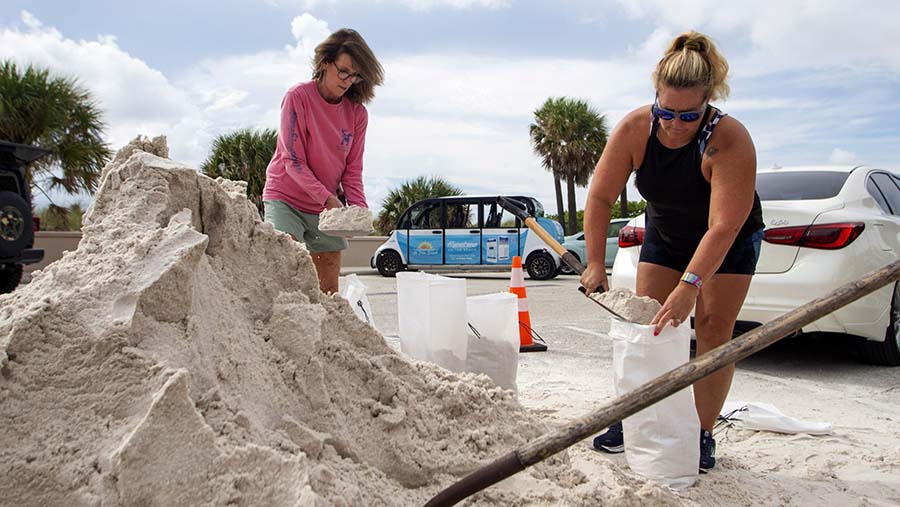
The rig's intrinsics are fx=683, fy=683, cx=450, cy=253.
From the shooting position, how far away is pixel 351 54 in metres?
3.46

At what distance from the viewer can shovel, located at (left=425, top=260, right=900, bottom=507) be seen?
1656 millimetres

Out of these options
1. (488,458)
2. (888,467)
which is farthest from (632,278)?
(488,458)

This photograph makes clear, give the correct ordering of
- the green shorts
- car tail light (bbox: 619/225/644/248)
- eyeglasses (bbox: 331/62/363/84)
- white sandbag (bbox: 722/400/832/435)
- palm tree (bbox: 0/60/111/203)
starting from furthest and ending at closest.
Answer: palm tree (bbox: 0/60/111/203)
car tail light (bbox: 619/225/644/248)
the green shorts
eyeglasses (bbox: 331/62/363/84)
white sandbag (bbox: 722/400/832/435)

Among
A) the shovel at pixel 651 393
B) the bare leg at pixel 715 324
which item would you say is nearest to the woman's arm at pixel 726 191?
the bare leg at pixel 715 324

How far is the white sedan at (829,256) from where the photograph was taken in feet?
14.5

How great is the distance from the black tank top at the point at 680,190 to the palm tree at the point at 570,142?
87.8 ft

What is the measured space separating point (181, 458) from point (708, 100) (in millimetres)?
2139

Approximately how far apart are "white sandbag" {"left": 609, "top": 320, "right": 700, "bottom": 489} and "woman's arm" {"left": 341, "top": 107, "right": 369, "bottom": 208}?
1.77 meters

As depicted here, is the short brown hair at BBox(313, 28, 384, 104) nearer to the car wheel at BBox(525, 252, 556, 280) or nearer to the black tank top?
the black tank top

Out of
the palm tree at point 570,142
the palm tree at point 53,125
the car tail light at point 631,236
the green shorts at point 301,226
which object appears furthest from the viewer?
the palm tree at point 570,142

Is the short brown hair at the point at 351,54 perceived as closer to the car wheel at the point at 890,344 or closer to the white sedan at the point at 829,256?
the white sedan at the point at 829,256

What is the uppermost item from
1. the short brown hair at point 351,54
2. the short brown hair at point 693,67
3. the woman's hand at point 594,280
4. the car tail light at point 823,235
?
the short brown hair at point 351,54

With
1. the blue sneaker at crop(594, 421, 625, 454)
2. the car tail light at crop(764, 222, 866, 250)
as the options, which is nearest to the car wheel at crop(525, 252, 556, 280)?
the car tail light at crop(764, 222, 866, 250)

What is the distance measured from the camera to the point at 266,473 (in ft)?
5.72
